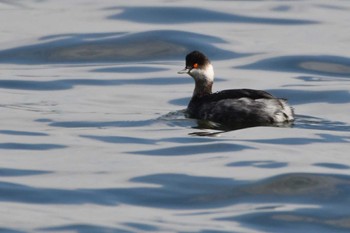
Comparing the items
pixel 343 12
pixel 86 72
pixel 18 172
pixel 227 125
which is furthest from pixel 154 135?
pixel 343 12

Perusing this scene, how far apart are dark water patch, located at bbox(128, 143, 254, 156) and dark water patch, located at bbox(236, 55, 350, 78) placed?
19.6ft

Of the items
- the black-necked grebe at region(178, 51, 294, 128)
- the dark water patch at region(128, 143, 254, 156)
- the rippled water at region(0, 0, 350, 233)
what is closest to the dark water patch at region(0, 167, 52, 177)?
the rippled water at region(0, 0, 350, 233)

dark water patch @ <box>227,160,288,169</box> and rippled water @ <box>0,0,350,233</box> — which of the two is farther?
dark water patch @ <box>227,160,288,169</box>

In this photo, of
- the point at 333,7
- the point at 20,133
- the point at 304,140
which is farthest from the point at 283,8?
the point at 20,133

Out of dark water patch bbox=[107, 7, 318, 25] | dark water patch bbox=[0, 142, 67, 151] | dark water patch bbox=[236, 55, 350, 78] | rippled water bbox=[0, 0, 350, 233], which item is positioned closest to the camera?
rippled water bbox=[0, 0, 350, 233]

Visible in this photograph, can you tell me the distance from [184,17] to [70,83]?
545 cm

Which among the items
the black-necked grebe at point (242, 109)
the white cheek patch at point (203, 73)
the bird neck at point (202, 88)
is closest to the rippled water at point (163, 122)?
the black-necked grebe at point (242, 109)

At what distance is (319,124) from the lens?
15.2 metres

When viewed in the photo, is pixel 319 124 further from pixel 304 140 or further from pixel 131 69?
pixel 131 69

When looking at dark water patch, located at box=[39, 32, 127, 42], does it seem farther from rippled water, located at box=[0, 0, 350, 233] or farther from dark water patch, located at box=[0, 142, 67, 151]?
dark water patch, located at box=[0, 142, 67, 151]

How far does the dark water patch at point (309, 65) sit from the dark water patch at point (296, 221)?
8.44 m

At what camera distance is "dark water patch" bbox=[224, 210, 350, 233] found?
35.4 feet

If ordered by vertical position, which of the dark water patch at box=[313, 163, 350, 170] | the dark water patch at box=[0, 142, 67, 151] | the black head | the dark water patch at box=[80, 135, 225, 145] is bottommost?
the dark water patch at box=[313, 163, 350, 170]

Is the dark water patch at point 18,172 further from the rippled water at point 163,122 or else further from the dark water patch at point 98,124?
the dark water patch at point 98,124
